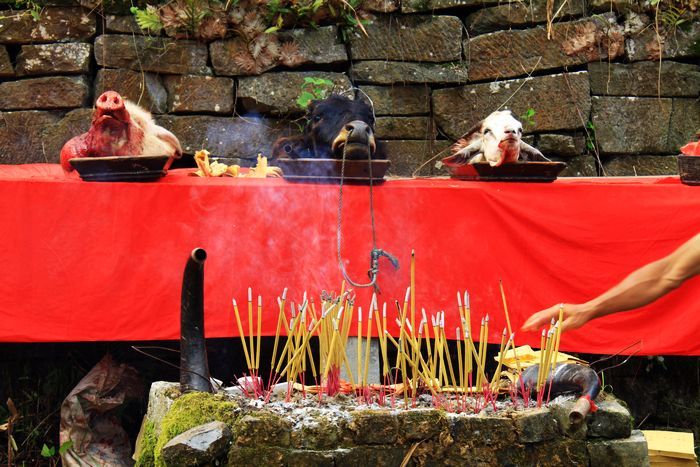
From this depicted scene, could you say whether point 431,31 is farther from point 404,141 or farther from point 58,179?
point 58,179

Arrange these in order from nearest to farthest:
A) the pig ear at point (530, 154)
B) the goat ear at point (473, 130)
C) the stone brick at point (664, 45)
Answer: the pig ear at point (530, 154) < the goat ear at point (473, 130) < the stone brick at point (664, 45)

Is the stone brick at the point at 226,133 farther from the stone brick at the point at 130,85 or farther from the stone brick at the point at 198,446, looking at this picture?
the stone brick at the point at 198,446

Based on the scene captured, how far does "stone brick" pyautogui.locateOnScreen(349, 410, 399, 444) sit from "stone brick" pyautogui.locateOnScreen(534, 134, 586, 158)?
4.20 meters

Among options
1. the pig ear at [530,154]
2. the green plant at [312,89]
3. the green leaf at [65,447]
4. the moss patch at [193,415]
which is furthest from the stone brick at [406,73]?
the moss patch at [193,415]

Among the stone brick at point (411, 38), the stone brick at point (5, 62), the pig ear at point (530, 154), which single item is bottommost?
the pig ear at point (530, 154)

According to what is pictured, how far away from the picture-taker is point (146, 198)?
5.02 meters

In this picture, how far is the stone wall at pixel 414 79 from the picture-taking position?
22.7ft

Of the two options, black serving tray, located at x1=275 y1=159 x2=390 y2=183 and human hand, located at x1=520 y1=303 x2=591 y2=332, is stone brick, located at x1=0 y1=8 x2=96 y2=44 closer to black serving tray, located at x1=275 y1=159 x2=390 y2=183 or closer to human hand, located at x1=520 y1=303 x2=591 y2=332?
black serving tray, located at x1=275 y1=159 x2=390 y2=183

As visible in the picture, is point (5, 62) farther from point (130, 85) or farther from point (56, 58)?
point (130, 85)

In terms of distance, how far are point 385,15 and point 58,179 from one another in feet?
9.64

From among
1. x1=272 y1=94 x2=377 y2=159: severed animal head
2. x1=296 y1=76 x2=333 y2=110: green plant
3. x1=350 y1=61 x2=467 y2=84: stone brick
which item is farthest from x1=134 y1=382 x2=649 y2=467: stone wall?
x1=350 y1=61 x2=467 y2=84: stone brick

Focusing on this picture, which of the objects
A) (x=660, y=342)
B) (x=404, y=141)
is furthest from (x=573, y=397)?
(x=404, y=141)

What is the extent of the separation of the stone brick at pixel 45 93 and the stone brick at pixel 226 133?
1.97ft

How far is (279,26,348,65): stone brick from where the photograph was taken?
6.91 metres
